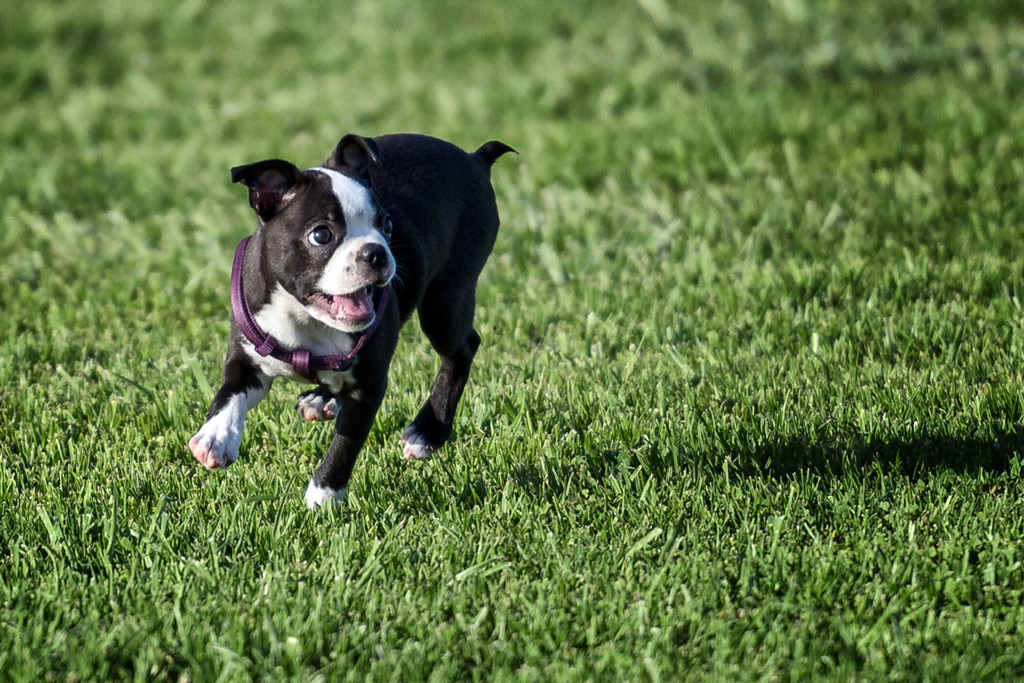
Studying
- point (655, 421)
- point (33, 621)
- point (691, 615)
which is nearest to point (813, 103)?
point (655, 421)

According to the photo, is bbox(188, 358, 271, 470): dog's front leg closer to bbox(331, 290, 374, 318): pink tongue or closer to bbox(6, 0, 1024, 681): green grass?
bbox(6, 0, 1024, 681): green grass

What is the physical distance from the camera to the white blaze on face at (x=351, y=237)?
137 inches

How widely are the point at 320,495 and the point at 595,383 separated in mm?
1502

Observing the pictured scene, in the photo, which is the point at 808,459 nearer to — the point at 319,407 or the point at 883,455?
the point at 883,455

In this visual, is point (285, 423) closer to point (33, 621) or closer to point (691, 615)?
point (33, 621)

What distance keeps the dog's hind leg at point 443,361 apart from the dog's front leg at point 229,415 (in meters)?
0.67

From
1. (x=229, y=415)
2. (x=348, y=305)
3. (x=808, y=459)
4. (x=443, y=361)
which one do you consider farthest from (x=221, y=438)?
(x=808, y=459)

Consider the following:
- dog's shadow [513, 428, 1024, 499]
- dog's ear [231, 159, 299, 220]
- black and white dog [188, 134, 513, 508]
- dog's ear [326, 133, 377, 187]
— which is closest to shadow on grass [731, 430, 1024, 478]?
dog's shadow [513, 428, 1024, 499]

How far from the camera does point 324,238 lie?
3568mm

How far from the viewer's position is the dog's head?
3492 millimetres

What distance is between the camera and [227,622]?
3303 millimetres

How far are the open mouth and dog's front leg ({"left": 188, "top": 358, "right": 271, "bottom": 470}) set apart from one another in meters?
0.41

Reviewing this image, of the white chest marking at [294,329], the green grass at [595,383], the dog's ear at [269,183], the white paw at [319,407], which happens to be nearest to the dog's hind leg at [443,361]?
the green grass at [595,383]

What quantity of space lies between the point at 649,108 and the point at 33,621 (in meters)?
6.78
